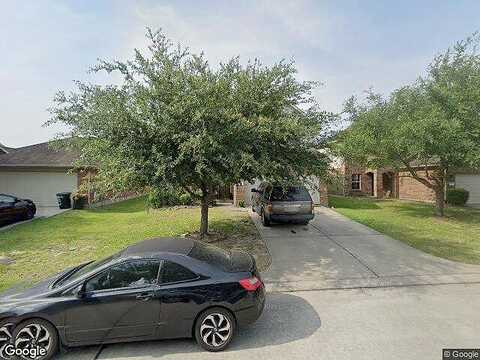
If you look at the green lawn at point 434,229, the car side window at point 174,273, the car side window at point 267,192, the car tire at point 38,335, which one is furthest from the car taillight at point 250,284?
the car side window at point 267,192

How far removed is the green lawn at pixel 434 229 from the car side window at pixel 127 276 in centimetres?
775

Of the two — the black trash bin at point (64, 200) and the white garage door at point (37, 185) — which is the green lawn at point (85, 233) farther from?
the white garage door at point (37, 185)

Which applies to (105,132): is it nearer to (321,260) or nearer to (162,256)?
(162,256)

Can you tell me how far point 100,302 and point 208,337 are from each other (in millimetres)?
1467

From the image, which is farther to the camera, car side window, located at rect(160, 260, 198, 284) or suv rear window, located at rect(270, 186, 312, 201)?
suv rear window, located at rect(270, 186, 312, 201)

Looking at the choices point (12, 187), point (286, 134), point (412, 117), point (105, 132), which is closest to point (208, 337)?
point (286, 134)

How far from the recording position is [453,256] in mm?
8547

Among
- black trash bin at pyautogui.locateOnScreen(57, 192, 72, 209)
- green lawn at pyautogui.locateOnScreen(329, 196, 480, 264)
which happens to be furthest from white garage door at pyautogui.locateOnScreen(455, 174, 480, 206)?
black trash bin at pyautogui.locateOnScreen(57, 192, 72, 209)

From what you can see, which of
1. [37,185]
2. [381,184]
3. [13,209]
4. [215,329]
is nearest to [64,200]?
[37,185]

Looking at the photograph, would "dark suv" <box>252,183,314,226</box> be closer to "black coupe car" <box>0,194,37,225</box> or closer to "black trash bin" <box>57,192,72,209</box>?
"black coupe car" <box>0,194,37,225</box>

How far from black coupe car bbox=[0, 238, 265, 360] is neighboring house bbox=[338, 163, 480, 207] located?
18894 mm

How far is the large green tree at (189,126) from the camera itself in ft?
24.2

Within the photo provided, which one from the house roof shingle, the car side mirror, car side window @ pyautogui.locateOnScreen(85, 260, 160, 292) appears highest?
the house roof shingle

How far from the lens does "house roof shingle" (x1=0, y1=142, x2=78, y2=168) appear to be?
19547mm
